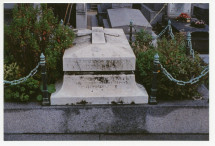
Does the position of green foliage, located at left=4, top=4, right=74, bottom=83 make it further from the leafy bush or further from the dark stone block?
the dark stone block

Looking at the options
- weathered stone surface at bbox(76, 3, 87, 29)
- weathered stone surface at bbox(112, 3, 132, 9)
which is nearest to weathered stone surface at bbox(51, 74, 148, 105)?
weathered stone surface at bbox(76, 3, 87, 29)

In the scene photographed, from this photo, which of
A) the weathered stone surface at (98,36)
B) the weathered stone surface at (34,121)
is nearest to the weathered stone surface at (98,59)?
the weathered stone surface at (98,36)

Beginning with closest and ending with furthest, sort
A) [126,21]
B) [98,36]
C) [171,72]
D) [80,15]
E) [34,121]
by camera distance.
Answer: [34,121]
[171,72]
[98,36]
[126,21]
[80,15]

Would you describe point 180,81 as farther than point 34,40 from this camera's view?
No

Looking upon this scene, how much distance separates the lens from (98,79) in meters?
4.82

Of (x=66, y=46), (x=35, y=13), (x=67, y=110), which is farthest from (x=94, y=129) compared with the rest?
(x=35, y=13)

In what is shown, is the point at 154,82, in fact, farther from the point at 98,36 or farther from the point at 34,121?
the point at 34,121

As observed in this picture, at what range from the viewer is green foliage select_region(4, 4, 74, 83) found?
16.2ft

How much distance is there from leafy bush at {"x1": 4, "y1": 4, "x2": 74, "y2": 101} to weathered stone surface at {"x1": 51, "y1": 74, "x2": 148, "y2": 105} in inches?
18.8

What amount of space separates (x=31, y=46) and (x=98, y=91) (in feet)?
4.67

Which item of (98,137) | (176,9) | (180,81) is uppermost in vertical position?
(176,9)

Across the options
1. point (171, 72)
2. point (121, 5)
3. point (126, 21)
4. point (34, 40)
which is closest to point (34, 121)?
point (34, 40)

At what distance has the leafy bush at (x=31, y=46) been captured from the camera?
4887mm

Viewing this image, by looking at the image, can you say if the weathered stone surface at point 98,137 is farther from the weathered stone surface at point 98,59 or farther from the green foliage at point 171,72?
the weathered stone surface at point 98,59
